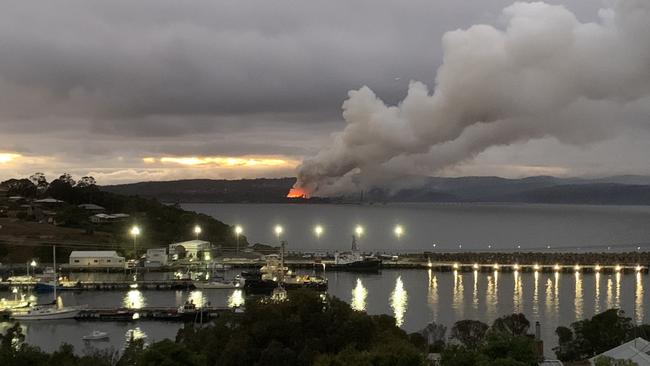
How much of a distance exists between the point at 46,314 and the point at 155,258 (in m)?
17.6

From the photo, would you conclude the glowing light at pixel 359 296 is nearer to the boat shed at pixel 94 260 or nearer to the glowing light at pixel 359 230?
the boat shed at pixel 94 260

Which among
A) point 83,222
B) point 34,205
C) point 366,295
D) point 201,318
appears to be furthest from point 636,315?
point 34,205

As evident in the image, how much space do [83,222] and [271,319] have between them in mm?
46669

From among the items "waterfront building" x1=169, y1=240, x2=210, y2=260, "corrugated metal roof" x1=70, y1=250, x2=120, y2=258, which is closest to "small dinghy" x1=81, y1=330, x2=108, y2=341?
"corrugated metal roof" x1=70, y1=250, x2=120, y2=258

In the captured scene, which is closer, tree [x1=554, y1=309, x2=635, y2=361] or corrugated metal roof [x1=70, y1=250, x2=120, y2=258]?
tree [x1=554, y1=309, x2=635, y2=361]

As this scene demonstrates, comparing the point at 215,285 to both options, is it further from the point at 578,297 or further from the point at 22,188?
the point at 22,188

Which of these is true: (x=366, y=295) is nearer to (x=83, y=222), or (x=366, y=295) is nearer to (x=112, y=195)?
(x=83, y=222)

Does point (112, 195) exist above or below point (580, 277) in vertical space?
above

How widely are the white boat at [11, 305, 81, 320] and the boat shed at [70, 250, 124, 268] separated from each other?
15.7 meters

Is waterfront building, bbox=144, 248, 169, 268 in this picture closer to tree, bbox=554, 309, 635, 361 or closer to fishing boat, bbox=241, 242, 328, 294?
fishing boat, bbox=241, 242, 328, 294

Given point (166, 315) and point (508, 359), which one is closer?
point (508, 359)

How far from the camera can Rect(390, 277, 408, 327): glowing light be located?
29047 mm

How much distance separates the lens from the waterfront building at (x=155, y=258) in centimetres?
4597

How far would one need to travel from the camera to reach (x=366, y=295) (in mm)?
36312
